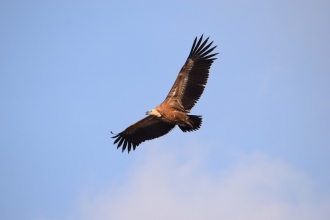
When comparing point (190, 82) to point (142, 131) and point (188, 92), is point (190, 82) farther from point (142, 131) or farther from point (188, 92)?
point (142, 131)

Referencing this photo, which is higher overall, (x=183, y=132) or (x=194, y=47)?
(x=194, y=47)

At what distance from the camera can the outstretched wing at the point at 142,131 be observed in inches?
838

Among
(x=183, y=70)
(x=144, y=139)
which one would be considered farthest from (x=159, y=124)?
(x=183, y=70)

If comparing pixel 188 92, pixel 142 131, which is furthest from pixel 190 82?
pixel 142 131

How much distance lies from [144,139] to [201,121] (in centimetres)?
270

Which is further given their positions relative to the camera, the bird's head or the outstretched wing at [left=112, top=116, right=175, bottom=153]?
the outstretched wing at [left=112, top=116, right=175, bottom=153]

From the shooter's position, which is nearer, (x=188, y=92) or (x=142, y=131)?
(x=188, y=92)

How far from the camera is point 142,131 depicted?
71.2ft

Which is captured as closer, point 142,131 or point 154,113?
point 154,113

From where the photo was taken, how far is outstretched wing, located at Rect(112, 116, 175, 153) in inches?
838

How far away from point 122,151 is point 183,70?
4.05 meters

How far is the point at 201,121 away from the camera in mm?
20062

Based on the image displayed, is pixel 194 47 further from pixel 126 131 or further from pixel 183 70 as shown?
pixel 126 131

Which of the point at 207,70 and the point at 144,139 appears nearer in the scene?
the point at 207,70
